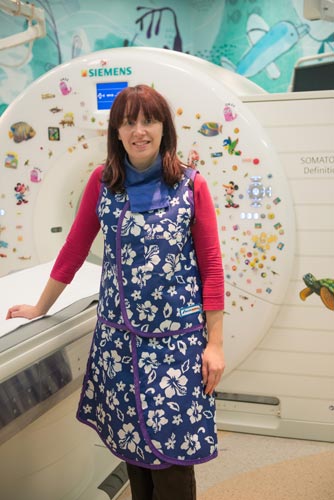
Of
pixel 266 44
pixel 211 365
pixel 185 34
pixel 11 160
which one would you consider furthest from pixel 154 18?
pixel 211 365

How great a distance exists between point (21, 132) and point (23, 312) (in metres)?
1.13

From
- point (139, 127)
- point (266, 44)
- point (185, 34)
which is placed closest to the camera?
point (139, 127)

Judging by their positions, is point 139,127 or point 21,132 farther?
point 21,132

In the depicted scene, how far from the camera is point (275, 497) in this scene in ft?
6.27

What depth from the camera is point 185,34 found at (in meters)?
4.27

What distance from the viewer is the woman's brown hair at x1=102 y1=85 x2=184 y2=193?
124cm

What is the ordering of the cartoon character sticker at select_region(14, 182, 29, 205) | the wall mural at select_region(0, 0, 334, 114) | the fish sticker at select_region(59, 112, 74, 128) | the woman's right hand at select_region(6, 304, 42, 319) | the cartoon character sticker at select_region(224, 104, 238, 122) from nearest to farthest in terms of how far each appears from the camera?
the woman's right hand at select_region(6, 304, 42, 319) → the cartoon character sticker at select_region(224, 104, 238, 122) → the fish sticker at select_region(59, 112, 74, 128) → the cartoon character sticker at select_region(14, 182, 29, 205) → the wall mural at select_region(0, 0, 334, 114)

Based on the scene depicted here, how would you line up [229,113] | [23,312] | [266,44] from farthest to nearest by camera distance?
1. [266,44]
2. [229,113]
3. [23,312]

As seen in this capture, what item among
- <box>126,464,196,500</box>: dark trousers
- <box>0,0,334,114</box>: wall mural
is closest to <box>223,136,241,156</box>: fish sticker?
<box>126,464,196,500</box>: dark trousers

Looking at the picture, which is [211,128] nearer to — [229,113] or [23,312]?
[229,113]

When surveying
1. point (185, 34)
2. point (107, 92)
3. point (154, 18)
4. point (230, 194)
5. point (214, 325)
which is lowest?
point (214, 325)

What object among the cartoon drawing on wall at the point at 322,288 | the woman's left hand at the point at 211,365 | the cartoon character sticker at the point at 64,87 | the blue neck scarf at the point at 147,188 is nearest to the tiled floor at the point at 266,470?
the cartoon drawing on wall at the point at 322,288

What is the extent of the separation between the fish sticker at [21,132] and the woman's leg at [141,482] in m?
1.42

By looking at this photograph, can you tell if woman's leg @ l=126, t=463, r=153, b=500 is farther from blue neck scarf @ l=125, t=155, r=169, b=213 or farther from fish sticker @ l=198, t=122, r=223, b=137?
fish sticker @ l=198, t=122, r=223, b=137
